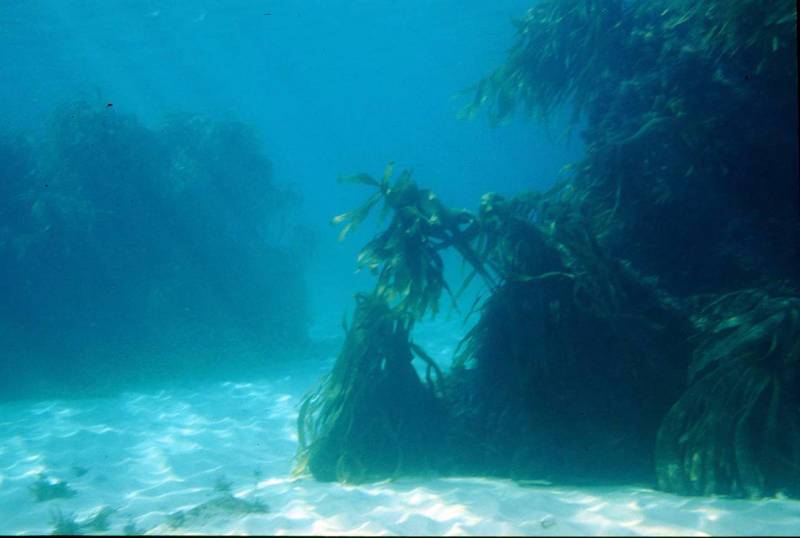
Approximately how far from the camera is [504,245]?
647cm

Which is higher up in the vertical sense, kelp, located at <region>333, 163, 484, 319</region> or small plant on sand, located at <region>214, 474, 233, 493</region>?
kelp, located at <region>333, 163, 484, 319</region>

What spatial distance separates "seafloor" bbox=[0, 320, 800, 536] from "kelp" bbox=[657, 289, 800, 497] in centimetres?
34

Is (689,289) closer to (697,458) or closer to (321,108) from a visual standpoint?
(697,458)

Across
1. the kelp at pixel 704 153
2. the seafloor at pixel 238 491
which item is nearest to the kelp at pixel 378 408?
the seafloor at pixel 238 491

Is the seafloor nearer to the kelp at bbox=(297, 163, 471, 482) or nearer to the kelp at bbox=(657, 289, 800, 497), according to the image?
the kelp at bbox=(657, 289, 800, 497)

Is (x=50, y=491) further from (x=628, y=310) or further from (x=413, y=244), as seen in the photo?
(x=628, y=310)

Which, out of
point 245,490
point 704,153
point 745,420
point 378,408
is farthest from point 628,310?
point 245,490

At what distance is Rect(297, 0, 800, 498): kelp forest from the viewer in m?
5.20

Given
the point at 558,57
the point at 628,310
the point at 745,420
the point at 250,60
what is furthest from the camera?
the point at 250,60

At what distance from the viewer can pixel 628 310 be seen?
6219 millimetres

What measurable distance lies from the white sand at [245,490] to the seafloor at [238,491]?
0.02 meters

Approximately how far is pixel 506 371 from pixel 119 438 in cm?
782

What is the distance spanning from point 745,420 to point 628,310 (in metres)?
1.68

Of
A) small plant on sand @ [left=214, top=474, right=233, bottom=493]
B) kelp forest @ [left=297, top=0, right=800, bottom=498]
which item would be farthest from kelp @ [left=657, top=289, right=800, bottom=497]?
small plant on sand @ [left=214, top=474, right=233, bottom=493]
